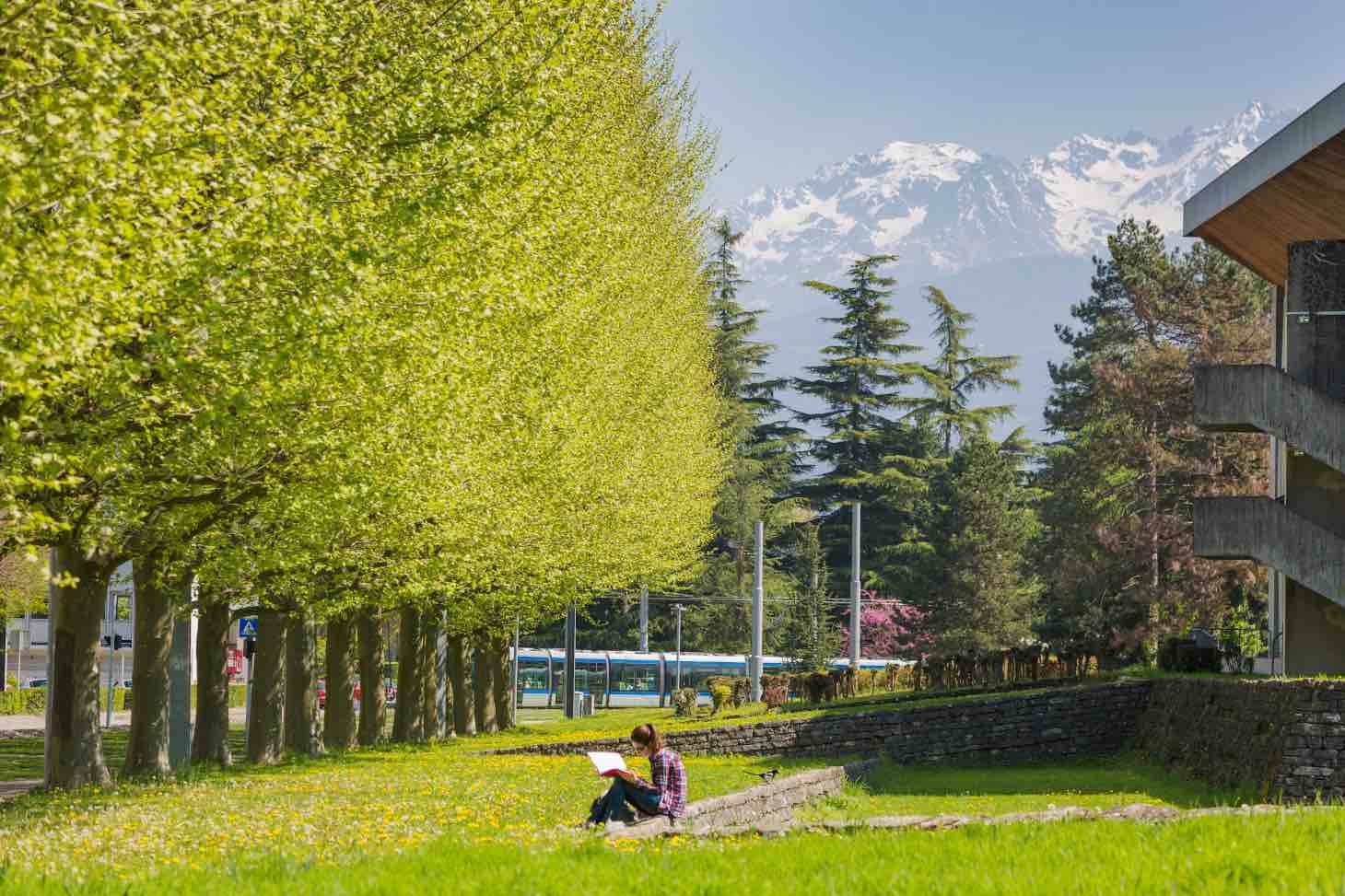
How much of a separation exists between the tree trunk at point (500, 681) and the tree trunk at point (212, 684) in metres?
19.9

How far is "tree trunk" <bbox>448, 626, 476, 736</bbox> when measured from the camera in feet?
148

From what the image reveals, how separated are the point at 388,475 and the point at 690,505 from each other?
98.5 feet

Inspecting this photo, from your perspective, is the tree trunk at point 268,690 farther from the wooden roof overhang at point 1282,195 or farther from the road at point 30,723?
the wooden roof overhang at point 1282,195

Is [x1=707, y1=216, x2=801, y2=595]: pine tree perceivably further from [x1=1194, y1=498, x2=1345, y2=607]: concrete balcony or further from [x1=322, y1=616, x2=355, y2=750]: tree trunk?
[x1=1194, y1=498, x2=1345, y2=607]: concrete balcony

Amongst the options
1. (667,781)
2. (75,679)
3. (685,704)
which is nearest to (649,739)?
(667,781)

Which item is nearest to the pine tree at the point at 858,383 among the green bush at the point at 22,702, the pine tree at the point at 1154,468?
the pine tree at the point at 1154,468

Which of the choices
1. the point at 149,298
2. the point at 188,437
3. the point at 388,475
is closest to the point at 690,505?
the point at 388,475

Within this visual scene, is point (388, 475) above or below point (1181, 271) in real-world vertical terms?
below

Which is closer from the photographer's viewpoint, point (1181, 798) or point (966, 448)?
point (1181, 798)

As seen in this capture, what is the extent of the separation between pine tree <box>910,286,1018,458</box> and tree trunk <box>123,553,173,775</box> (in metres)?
66.5

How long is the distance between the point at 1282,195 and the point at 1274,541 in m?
6.47

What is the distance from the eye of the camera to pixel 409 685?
39.8 metres

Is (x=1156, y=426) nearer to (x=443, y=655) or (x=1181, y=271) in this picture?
(x=1181, y=271)

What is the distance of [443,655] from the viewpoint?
173ft
